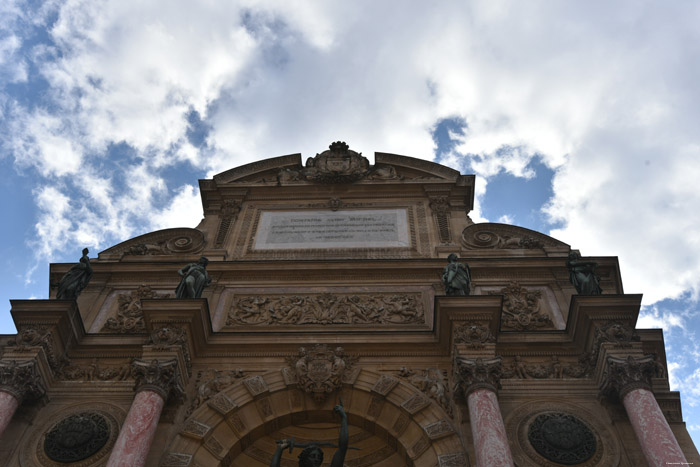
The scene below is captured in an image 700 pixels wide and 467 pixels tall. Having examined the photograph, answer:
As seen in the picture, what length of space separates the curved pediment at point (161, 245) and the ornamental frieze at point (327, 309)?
2.52 meters

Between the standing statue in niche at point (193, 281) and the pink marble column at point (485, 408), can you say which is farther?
the standing statue in niche at point (193, 281)

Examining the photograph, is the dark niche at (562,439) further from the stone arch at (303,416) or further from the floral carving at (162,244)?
the floral carving at (162,244)

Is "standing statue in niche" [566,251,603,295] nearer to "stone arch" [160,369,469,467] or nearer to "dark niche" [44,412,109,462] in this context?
"stone arch" [160,369,469,467]

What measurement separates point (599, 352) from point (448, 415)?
2.76 metres

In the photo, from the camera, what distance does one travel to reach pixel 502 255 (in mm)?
14555

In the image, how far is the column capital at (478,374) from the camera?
33.7 ft

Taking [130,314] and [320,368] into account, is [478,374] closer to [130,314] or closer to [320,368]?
[320,368]

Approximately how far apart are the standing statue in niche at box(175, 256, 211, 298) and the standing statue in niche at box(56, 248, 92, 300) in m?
1.93

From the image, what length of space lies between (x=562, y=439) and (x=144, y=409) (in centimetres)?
658

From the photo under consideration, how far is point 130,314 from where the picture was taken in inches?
522

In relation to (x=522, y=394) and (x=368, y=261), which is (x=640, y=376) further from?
(x=368, y=261)

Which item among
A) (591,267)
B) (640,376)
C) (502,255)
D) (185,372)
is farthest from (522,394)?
(185,372)

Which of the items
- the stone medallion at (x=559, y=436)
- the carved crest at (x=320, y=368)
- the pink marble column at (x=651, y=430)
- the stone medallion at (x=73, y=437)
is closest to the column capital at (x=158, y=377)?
the stone medallion at (x=73, y=437)

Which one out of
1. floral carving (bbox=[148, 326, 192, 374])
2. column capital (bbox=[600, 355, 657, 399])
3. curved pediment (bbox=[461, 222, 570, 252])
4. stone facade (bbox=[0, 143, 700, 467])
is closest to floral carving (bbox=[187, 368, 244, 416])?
stone facade (bbox=[0, 143, 700, 467])
